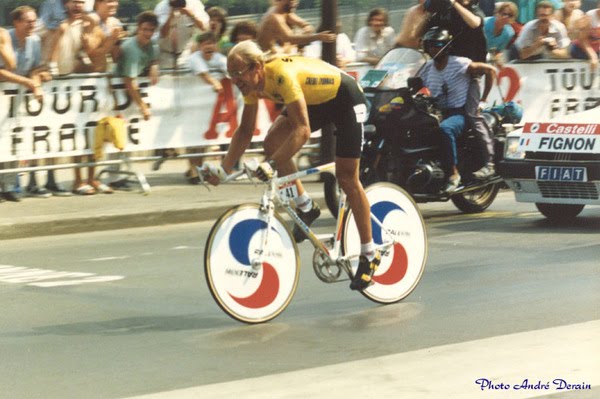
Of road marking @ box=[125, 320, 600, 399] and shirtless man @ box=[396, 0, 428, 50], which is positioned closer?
road marking @ box=[125, 320, 600, 399]

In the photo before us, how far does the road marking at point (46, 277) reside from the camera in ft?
34.3

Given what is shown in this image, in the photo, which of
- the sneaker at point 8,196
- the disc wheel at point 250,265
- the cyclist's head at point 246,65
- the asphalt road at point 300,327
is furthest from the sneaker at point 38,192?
the cyclist's head at point 246,65

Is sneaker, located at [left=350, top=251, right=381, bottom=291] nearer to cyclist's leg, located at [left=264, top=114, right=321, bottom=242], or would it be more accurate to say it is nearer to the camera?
cyclist's leg, located at [left=264, top=114, right=321, bottom=242]

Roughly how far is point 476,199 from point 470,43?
1.63m

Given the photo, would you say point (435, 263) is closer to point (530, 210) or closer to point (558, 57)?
point (530, 210)

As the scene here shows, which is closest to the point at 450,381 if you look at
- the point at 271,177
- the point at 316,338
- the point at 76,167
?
the point at 316,338

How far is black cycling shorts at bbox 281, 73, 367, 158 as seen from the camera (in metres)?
8.62

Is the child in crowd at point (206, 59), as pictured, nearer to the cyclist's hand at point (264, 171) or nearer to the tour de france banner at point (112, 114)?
the tour de france banner at point (112, 114)

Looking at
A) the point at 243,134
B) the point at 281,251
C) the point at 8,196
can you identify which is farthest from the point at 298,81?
the point at 8,196

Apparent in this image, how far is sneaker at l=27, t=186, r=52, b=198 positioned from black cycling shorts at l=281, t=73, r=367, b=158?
7.31m

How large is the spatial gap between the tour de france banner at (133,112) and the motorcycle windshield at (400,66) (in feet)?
4.24

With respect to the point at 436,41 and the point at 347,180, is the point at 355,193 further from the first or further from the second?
the point at 436,41

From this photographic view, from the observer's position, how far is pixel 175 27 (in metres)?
16.7

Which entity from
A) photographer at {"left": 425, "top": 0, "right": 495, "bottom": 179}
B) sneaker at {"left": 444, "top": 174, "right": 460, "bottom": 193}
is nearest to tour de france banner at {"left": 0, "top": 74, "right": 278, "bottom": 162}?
photographer at {"left": 425, "top": 0, "right": 495, "bottom": 179}
